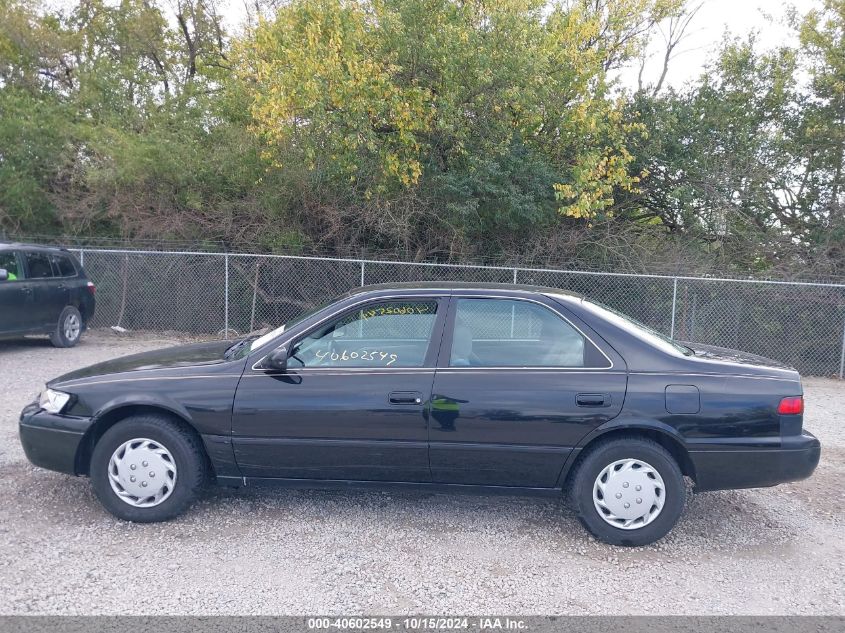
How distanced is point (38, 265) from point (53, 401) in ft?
22.8

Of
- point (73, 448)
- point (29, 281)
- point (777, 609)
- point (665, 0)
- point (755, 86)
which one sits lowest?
point (777, 609)

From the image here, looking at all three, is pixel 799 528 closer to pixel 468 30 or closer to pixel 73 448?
pixel 73 448

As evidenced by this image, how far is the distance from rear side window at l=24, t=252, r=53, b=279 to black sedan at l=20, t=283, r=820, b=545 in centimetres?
674

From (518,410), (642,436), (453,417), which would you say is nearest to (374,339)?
(453,417)

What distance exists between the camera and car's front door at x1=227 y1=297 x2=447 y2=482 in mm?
4270

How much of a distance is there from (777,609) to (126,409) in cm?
392

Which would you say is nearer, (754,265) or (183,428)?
(183,428)

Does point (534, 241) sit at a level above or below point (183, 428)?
above

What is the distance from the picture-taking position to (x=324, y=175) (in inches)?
482

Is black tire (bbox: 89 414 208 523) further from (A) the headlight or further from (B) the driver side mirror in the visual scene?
(B) the driver side mirror

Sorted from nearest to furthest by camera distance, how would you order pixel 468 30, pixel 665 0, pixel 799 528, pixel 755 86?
pixel 799 528
pixel 468 30
pixel 755 86
pixel 665 0

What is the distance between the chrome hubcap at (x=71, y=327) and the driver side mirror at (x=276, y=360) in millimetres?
8112

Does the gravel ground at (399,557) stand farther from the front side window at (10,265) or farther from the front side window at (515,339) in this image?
the front side window at (10,265)

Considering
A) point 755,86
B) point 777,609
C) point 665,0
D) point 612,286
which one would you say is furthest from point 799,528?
point 665,0
